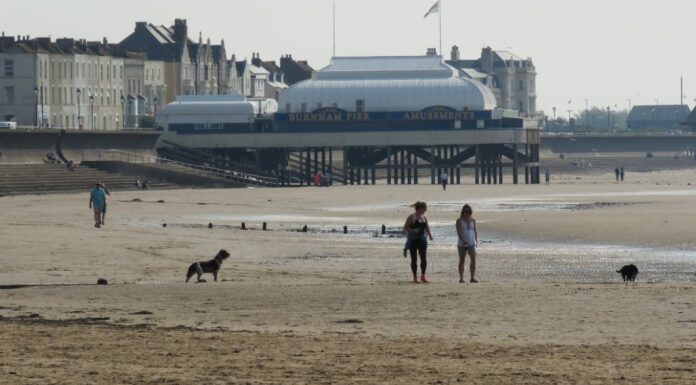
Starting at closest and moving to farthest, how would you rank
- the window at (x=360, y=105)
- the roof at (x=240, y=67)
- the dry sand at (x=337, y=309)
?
the dry sand at (x=337, y=309) < the window at (x=360, y=105) < the roof at (x=240, y=67)

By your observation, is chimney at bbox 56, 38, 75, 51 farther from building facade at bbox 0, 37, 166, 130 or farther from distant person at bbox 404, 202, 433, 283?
distant person at bbox 404, 202, 433, 283

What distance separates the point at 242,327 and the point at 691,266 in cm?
1602

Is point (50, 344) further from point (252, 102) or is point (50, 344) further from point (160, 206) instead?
point (252, 102)

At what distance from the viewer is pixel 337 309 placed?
23.6 meters

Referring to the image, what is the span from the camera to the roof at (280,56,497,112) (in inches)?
4877

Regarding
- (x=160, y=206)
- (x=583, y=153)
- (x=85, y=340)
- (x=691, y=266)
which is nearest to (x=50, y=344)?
(x=85, y=340)

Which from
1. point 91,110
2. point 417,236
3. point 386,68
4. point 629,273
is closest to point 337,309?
point 417,236

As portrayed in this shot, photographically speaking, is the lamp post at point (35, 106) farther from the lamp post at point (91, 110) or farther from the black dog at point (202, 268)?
the black dog at point (202, 268)

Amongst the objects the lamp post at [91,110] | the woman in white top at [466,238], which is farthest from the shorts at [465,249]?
the lamp post at [91,110]

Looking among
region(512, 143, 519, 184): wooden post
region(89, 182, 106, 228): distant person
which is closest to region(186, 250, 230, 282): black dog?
region(89, 182, 106, 228): distant person

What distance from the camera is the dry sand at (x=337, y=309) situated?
1761cm

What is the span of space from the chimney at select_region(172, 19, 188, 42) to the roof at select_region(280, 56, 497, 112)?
110 ft

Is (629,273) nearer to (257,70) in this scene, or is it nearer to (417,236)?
(417,236)

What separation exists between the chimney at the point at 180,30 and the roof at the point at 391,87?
33565 millimetres
